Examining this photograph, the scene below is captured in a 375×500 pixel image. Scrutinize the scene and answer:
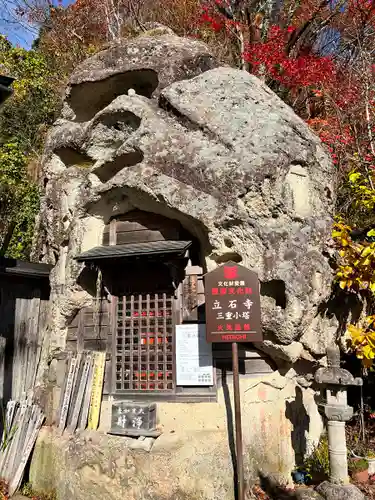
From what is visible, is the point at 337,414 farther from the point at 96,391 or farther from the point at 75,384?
the point at 75,384

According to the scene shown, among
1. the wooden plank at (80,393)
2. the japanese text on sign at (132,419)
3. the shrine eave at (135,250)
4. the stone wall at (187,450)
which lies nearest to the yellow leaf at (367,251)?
the stone wall at (187,450)

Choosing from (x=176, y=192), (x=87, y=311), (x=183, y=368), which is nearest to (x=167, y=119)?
(x=176, y=192)

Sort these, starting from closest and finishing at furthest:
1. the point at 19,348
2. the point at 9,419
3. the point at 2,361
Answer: the point at 9,419 → the point at 2,361 → the point at 19,348

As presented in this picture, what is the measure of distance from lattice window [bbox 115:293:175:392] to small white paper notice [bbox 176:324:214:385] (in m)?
0.21

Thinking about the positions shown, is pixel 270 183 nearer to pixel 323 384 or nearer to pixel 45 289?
pixel 323 384

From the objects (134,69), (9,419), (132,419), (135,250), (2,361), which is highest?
(134,69)

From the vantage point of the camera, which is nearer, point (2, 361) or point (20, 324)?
point (2, 361)

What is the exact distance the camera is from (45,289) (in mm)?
9109

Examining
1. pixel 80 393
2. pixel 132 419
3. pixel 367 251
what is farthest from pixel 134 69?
pixel 132 419

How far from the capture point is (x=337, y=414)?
6.09 m

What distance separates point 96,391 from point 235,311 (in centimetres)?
333

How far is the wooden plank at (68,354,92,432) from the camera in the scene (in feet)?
24.2

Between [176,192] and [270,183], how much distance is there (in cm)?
164

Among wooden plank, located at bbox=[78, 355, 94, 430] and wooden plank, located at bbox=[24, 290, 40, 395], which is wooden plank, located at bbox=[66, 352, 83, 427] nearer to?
wooden plank, located at bbox=[78, 355, 94, 430]
